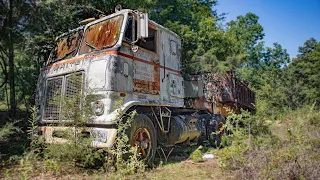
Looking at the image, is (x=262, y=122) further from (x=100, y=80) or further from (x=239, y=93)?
(x=100, y=80)

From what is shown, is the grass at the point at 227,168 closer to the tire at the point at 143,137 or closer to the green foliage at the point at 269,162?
the green foliage at the point at 269,162

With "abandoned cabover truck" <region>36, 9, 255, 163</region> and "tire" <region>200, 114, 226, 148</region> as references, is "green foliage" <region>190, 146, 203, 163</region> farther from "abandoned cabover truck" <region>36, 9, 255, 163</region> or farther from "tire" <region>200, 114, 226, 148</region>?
"tire" <region>200, 114, 226, 148</region>

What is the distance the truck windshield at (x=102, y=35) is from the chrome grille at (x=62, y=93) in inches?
28.0

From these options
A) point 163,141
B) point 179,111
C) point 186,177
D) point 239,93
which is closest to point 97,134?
point 186,177

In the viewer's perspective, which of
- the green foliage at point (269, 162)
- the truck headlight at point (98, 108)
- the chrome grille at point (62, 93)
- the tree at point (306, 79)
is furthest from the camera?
the tree at point (306, 79)

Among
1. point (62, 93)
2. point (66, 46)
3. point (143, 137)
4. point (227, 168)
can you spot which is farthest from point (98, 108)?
point (227, 168)

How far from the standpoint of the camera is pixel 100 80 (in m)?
4.57

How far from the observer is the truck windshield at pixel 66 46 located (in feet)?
18.2

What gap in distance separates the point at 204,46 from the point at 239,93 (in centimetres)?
1105

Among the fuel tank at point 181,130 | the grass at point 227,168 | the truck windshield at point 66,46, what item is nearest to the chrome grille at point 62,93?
the truck windshield at point 66,46

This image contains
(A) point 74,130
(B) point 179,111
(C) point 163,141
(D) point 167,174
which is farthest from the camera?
(B) point 179,111

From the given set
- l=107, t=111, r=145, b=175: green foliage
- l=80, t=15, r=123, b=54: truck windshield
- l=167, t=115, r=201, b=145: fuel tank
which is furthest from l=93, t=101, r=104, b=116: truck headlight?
l=167, t=115, r=201, b=145: fuel tank

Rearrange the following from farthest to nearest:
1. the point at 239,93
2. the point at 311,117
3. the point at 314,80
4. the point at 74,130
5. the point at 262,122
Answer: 1. the point at 314,80
2. the point at 239,93
3. the point at 311,117
4. the point at 262,122
5. the point at 74,130

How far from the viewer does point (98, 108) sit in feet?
14.5
